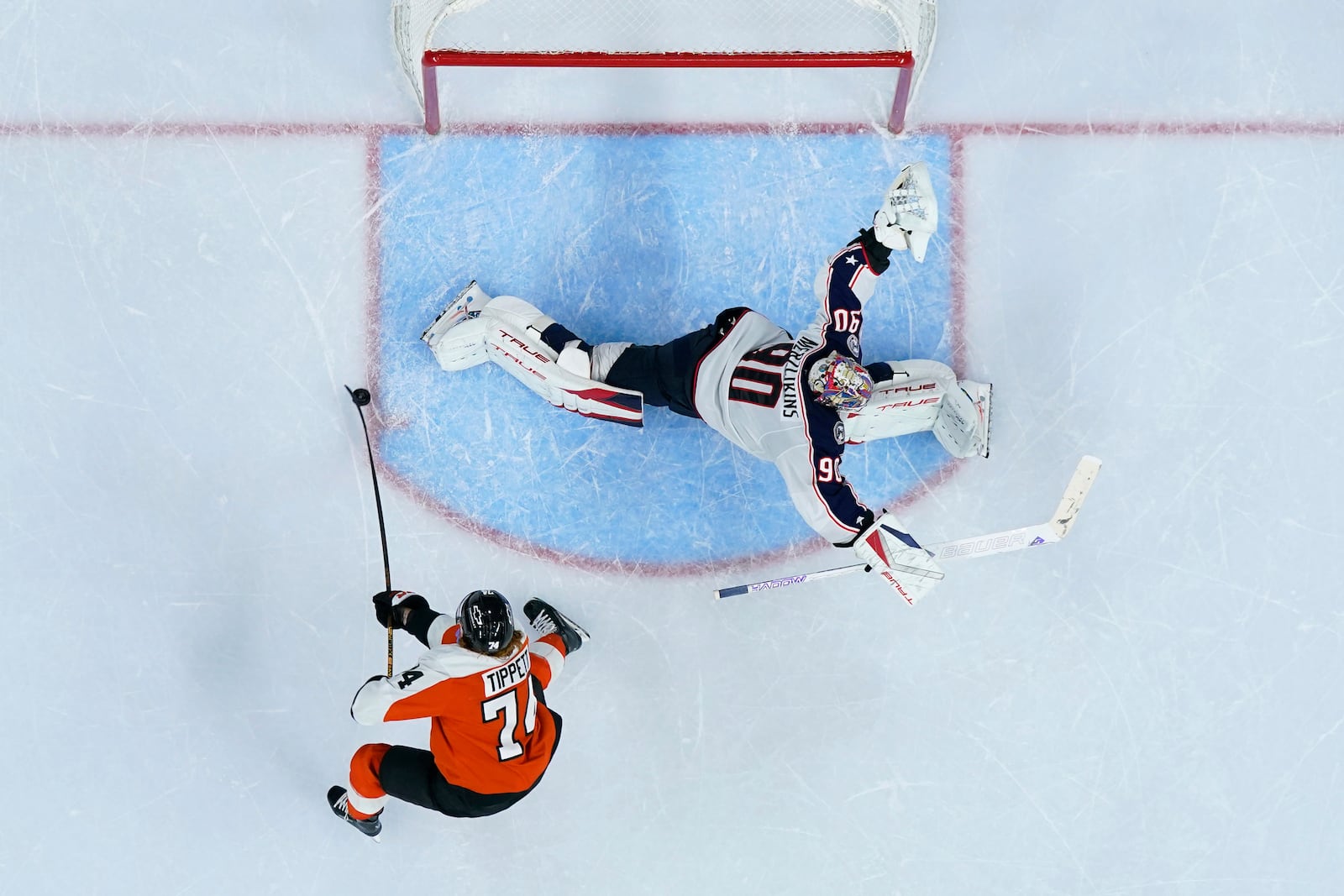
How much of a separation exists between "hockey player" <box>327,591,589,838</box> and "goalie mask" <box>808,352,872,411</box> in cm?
121

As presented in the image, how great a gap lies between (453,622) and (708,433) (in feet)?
4.18

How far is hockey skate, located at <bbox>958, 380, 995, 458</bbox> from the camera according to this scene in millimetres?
4020

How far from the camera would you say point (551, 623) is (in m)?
4.14

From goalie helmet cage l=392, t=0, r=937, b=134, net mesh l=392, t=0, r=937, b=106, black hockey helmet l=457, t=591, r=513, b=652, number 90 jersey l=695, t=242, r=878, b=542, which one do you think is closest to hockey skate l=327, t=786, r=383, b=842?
black hockey helmet l=457, t=591, r=513, b=652

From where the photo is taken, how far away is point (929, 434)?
4.32m

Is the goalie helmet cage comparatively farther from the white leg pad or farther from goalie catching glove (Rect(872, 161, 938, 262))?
the white leg pad

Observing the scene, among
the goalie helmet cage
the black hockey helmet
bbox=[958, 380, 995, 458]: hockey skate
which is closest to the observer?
the black hockey helmet

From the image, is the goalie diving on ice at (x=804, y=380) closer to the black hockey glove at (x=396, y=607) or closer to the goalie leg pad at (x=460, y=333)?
the goalie leg pad at (x=460, y=333)

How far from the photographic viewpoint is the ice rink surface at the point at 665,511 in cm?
417

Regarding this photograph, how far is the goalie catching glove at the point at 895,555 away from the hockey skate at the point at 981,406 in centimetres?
69

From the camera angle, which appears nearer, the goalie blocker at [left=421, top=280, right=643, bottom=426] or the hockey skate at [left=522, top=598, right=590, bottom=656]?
the goalie blocker at [left=421, top=280, right=643, bottom=426]

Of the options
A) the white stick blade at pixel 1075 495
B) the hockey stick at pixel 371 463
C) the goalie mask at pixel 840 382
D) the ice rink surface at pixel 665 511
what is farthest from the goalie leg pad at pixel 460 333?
the white stick blade at pixel 1075 495

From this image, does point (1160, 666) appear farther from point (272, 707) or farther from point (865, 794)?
point (272, 707)

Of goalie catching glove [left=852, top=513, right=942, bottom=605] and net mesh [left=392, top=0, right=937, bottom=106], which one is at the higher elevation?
net mesh [left=392, top=0, right=937, bottom=106]
